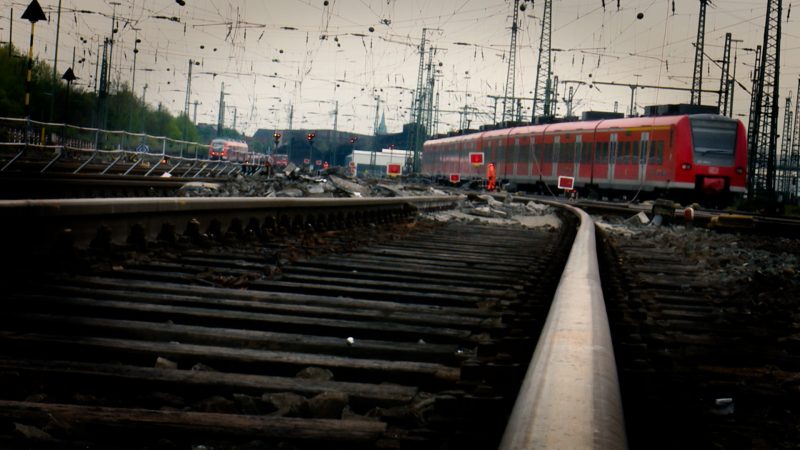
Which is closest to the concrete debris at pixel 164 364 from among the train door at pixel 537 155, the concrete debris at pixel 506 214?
the concrete debris at pixel 506 214

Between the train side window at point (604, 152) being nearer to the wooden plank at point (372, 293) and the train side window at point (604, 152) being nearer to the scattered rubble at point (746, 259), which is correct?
the scattered rubble at point (746, 259)

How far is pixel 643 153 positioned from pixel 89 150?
16.4 m

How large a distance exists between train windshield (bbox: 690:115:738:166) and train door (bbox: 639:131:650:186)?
1909 mm

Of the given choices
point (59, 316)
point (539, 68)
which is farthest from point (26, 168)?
point (539, 68)

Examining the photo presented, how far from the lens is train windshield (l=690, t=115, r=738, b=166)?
2836 centimetres

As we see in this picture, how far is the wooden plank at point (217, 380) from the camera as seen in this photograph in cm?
287

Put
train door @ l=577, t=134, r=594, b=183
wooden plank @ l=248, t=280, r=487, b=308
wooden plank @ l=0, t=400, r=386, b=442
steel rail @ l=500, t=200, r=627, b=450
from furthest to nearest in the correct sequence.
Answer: train door @ l=577, t=134, r=594, b=183, wooden plank @ l=248, t=280, r=487, b=308, wooden plank @ l=0, t=400, r=386, b=442, steel rail @ l=500, t=200, r=627, b=450

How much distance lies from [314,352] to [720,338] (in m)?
2.14

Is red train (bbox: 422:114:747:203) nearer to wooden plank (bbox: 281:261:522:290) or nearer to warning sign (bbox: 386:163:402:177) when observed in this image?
warning sign (bbox: 386:163:402:177)

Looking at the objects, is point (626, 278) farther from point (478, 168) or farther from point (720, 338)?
point (478, 168)

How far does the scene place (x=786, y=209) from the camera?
33.6 meters

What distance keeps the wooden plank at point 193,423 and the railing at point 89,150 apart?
17.2 meters

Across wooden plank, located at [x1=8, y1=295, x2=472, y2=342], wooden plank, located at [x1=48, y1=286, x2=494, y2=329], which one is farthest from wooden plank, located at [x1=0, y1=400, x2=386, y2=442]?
wooden plank, located at [x1=48, y1=286, x2=494, y2=329]

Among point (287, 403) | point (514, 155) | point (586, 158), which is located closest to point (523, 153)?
point (514, 155)
